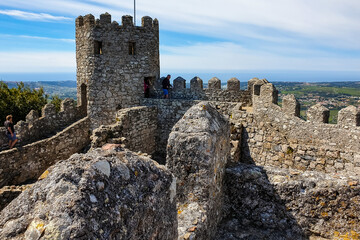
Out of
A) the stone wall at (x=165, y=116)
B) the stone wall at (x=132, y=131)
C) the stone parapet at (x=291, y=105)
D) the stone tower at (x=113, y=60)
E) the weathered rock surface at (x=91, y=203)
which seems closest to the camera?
the weathered rock surface at (x=91, y=203)

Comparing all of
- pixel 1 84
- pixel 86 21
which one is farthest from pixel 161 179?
pixel 1 84

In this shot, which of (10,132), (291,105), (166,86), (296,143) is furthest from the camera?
(166,86)

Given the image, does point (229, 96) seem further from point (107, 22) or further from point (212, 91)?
point (107, 22)

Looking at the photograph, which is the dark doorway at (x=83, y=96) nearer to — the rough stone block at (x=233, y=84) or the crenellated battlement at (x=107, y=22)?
the crenellated battlement at (x=107, y=22)

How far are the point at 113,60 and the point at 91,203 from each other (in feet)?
36.7

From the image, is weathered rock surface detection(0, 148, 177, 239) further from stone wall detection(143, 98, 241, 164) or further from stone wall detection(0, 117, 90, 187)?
stone wall detection(0, 117, 90, 187)

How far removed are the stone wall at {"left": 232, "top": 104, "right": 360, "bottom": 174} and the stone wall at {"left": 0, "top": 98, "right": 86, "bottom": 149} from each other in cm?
778

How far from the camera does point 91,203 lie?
65.8 inches

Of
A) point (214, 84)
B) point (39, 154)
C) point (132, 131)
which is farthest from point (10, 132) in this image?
point (214, 84)

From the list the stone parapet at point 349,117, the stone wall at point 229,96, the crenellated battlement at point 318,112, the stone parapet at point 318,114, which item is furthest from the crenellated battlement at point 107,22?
the stone parapet at point 349,117

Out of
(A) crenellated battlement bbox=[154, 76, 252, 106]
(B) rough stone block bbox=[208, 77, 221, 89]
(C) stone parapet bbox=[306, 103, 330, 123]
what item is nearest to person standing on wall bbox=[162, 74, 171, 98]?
(A) crenellated battlement bbox=[154, 76, 252, 106]

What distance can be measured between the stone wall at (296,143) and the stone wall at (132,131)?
3.53 m

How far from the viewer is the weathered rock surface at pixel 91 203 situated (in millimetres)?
1555

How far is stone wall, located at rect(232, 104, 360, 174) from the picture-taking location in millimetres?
6406
